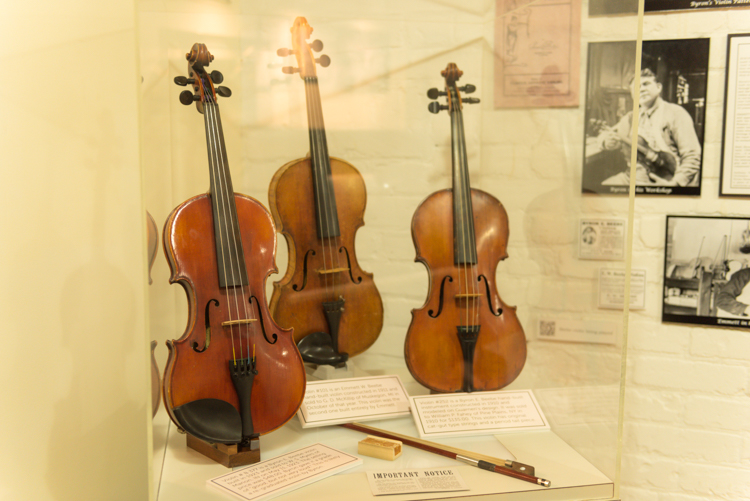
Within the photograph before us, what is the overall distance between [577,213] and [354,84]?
646mm

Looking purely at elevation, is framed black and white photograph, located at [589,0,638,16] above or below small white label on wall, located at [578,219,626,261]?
above

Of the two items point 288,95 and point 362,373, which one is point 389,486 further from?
point 288,95

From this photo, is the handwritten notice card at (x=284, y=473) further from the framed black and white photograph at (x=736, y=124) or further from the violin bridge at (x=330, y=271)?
the framed black and white photograph at (x=736, y=124)

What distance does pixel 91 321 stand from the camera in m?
1.42

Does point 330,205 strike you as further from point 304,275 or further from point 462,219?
point 462,219

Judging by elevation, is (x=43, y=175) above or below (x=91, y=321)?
above

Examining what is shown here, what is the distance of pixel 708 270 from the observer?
1.63 m

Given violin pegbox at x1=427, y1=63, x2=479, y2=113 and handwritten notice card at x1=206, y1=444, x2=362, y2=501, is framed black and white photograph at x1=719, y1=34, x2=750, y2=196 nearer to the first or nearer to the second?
violin pegbox at x1=427, y1=63, x2=479, y2=113

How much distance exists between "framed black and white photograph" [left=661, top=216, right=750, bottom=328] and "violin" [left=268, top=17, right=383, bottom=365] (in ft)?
2.77

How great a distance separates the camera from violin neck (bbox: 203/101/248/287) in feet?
3.54

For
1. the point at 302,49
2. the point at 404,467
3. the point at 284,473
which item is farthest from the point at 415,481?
the point at 302,49

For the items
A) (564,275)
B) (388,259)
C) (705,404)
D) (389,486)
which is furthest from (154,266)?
(705,404)

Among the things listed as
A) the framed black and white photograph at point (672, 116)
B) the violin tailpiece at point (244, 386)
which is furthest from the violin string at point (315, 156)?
the framed black and white photograph at point (672, 116)

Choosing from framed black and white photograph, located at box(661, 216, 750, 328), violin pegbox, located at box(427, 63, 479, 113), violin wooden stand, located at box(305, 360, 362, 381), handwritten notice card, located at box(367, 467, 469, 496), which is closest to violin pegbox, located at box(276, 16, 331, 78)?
violin pegbox, located at box(427, 63, 479, 113)
